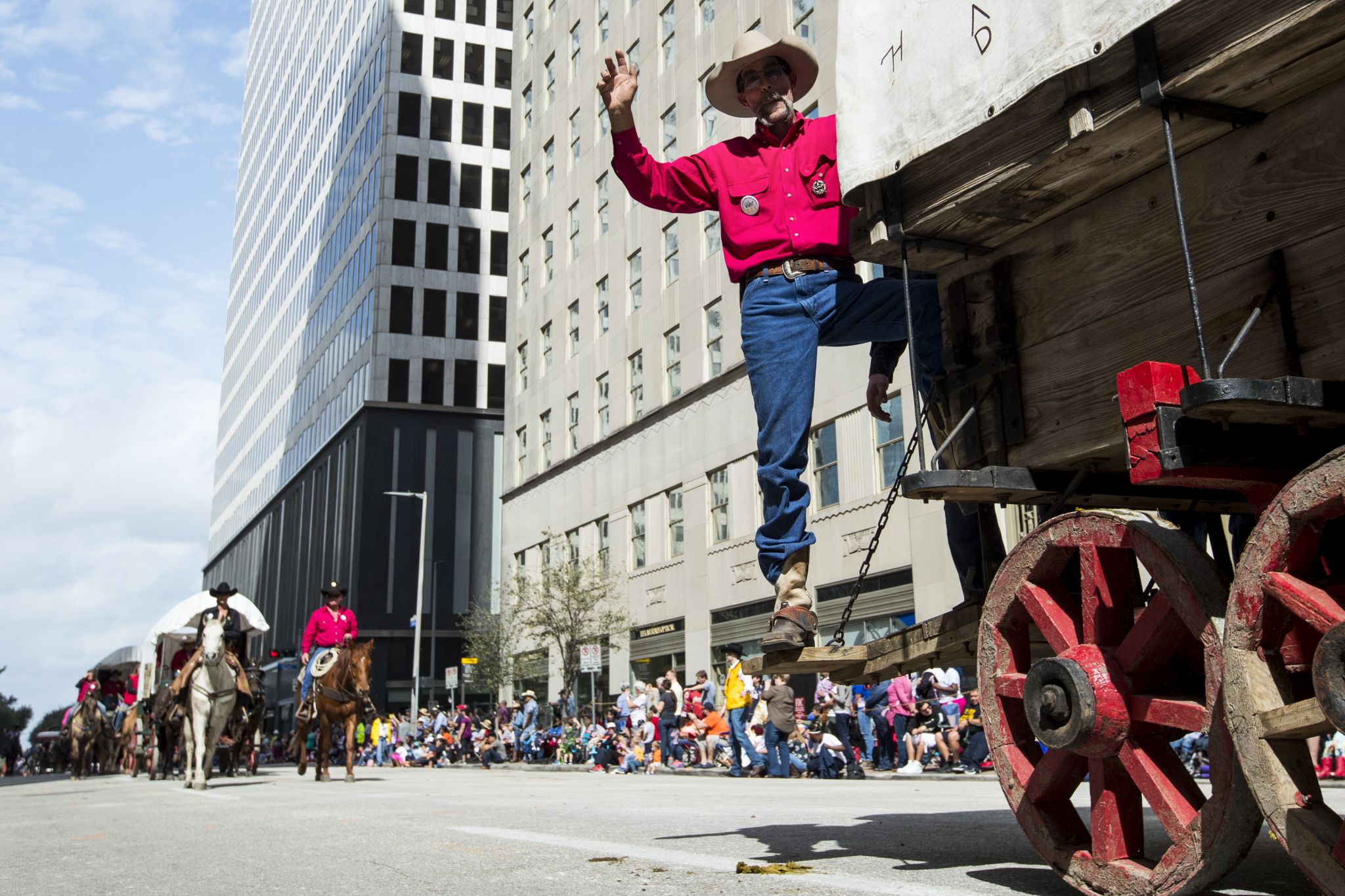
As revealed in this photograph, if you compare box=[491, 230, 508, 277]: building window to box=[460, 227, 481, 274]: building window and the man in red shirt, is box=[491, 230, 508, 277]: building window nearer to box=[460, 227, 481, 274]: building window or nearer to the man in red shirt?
box=[460, 227, 481, 274]: building window

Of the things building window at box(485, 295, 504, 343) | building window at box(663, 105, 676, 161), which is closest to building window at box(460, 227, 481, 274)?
building window at box(485, 295, 504, 343)

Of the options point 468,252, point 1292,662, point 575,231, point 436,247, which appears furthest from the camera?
point 468,252

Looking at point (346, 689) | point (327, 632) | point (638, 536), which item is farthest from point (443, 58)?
point (346, 689)

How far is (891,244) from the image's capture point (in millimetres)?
4168

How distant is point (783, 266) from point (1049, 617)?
6.11ft

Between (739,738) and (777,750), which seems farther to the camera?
(739,738)

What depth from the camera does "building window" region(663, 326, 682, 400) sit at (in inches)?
1398

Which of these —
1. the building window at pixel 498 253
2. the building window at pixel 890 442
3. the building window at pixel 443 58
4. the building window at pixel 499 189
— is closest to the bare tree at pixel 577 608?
the building window at pixel 890 442

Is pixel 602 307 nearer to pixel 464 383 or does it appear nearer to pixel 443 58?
pixel 464 383

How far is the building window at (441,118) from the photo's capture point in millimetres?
68688

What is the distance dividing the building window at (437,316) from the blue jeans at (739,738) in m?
50.4

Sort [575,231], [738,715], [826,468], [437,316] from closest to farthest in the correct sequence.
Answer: [738,715], [826,468], [575,231], [437,316]

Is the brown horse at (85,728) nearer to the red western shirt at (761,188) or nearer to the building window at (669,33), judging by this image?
the building window at (669,33)

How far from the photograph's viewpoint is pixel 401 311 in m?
66.3
